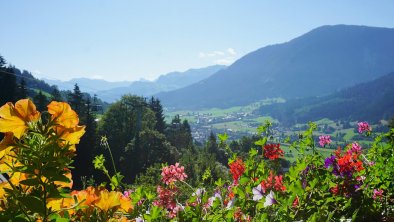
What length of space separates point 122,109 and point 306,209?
62.3 m

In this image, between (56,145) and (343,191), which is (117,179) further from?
(343,191)

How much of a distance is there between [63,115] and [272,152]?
2237 millimetres

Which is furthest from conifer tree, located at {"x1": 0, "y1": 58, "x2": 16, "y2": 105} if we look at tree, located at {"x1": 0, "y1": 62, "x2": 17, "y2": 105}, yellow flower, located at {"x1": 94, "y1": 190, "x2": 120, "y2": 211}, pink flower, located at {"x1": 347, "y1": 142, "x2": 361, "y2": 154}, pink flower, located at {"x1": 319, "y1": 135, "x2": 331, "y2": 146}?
yellow flower, located at {"x1": 94, "y1": 190, "x2": 120, "y2": 211}

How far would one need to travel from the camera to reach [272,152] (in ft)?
10.2

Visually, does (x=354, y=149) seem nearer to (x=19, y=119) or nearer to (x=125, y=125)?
(x=19, y=119)

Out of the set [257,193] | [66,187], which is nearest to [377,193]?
[257,193]

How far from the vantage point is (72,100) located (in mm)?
61812

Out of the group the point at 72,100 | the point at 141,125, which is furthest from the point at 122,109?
the point at 72,100

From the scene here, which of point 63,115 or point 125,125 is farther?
point 125,125

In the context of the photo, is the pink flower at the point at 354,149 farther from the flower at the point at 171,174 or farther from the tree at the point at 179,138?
the tree at the point at 179,138

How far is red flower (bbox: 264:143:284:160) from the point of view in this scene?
3053 millimetres

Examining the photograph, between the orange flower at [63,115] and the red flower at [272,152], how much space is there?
2.06m

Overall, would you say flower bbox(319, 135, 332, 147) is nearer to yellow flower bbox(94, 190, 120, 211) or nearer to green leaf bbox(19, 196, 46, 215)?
yellow flower bbox(94, 190, 120, 211)

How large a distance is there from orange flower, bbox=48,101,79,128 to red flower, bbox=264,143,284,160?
2064 millimetres
